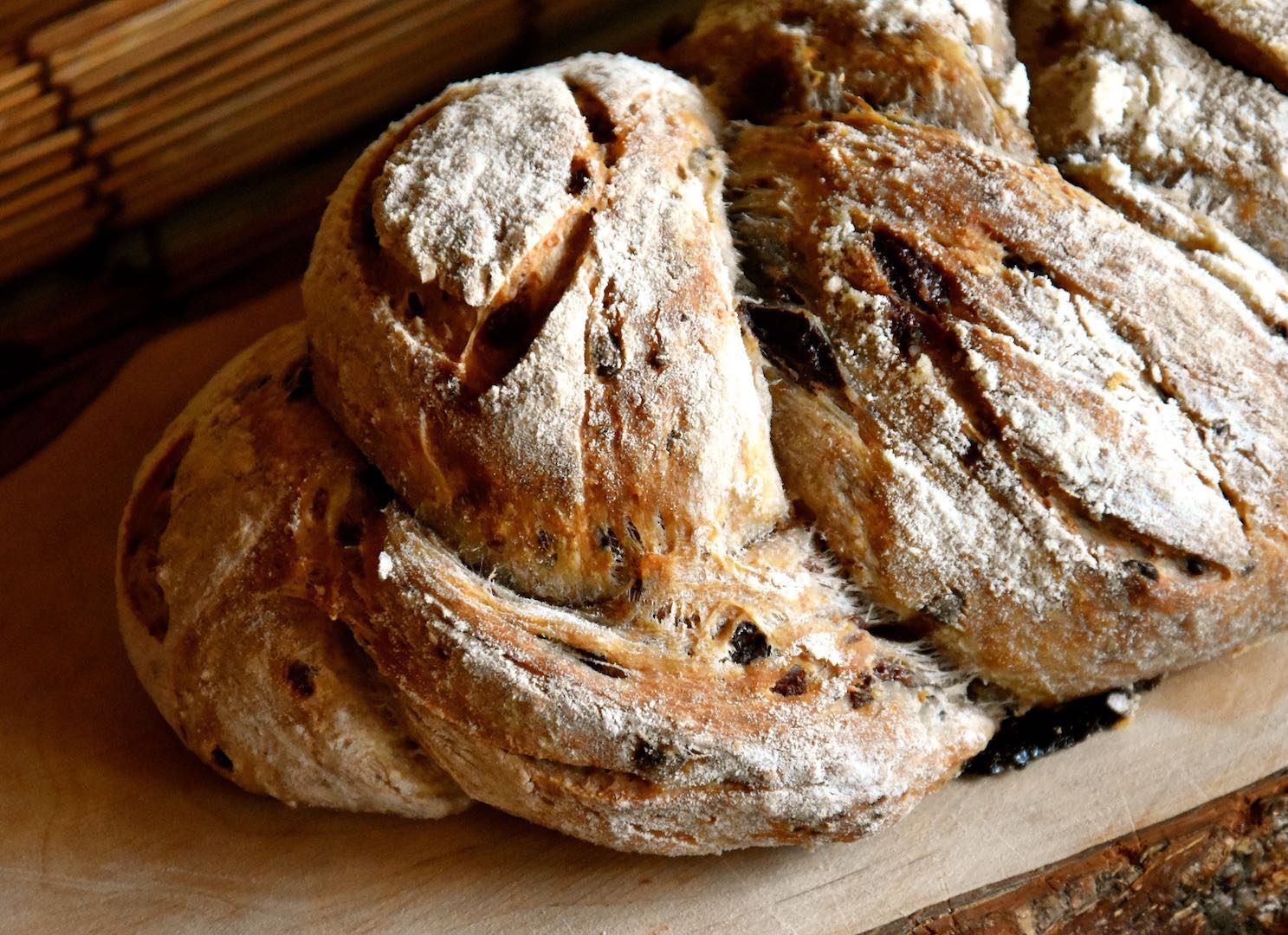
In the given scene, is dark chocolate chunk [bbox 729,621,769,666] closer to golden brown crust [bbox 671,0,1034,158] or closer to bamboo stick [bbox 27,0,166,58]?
golden brown crust [bbox 671,0,1034,158]

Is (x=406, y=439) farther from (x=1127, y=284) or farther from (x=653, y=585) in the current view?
(x=1127, y=284)

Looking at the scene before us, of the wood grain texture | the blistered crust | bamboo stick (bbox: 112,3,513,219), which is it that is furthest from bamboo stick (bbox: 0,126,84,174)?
the wood grain texture

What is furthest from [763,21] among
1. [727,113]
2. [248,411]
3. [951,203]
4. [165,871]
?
[165,871]

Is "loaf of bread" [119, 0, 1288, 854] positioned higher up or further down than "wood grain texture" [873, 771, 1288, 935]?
higher up

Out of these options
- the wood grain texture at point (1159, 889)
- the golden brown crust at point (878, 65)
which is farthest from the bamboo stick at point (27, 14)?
the wood grain texture at point (1159, 889)

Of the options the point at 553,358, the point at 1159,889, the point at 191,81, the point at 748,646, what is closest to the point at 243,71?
the point at 191,81

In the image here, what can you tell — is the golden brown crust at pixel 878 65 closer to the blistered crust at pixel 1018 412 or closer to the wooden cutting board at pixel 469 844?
the blistered crust at pixel 1018 412

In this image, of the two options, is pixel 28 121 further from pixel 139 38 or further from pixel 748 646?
pixel 748 646
